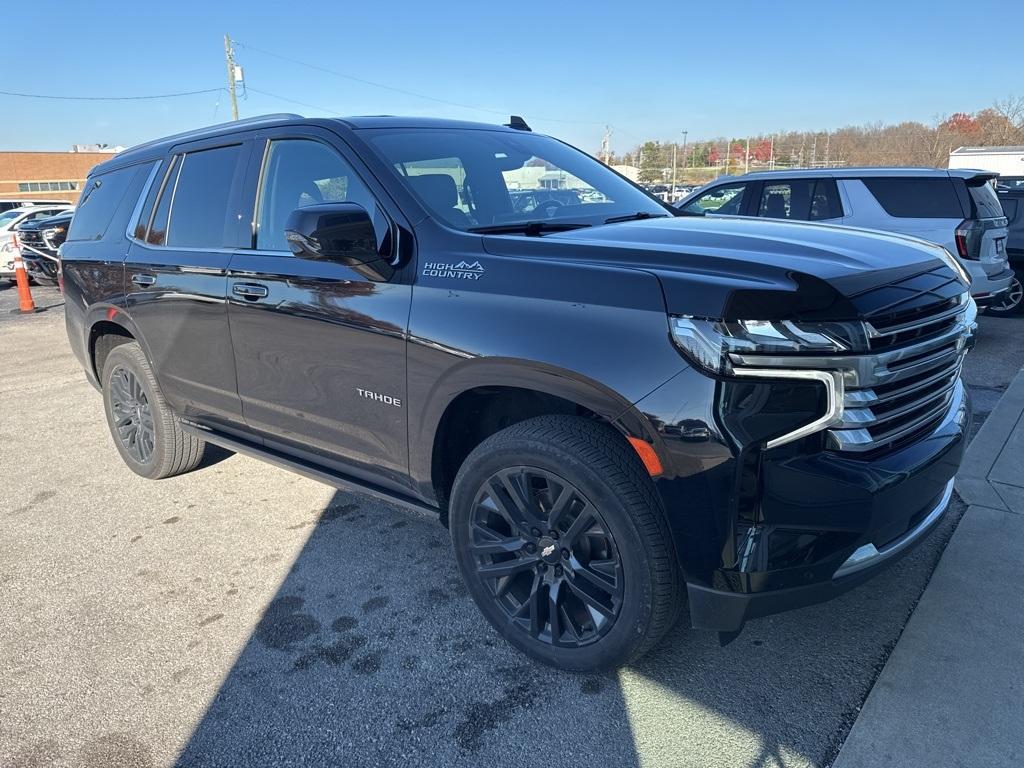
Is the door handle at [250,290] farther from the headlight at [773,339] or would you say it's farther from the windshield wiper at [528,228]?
the headlight at [773,339]

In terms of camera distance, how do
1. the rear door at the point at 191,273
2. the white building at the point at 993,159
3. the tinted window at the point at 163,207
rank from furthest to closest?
the white building at the point at 993,159
the tinted window at the point at 163,207
the rear door at the point at 191,273

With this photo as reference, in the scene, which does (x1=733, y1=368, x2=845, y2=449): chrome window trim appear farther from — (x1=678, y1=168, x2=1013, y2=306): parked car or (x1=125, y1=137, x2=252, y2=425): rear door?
(x1=678, y1=168, x2=1013, y2=306): parked car

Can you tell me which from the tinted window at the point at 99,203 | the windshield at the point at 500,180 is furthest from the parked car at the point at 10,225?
the windshield at the point at 500,180

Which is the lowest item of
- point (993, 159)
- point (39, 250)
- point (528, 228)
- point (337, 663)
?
point (337, 663)

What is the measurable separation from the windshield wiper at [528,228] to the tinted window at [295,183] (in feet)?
1.93

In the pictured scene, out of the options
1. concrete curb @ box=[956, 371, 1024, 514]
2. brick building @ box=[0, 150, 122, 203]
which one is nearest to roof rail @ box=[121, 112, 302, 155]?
concrete curb @ box=[956, 371, 1024, 514]

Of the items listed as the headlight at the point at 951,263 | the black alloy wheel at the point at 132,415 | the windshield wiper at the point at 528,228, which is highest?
the windshield wiper at the point at 528,228

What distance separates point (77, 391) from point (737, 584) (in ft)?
22.5

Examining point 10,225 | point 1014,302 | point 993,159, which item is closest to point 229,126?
point 1014,302

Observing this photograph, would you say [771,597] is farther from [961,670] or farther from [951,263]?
[951,263]

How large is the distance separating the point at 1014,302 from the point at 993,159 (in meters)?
25.2

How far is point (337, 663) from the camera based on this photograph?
2.74 metres

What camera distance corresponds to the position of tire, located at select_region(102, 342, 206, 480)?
172 inches

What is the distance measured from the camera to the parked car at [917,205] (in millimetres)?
7488
